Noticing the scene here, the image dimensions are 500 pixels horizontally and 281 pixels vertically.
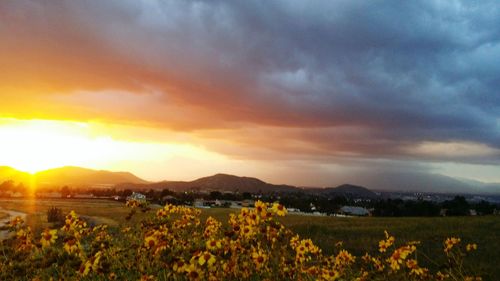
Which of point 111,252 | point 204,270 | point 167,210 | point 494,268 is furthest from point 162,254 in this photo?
point 494,268

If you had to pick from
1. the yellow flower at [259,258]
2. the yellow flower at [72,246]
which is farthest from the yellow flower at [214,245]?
the yellow flower at [72,246]

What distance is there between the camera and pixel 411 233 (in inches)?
794

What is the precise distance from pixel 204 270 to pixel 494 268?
1055 cm

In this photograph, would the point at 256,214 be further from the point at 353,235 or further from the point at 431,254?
the point at 353,235

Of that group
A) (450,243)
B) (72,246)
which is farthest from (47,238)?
(450,243)

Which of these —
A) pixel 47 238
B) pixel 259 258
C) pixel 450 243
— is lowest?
pixel 259 258

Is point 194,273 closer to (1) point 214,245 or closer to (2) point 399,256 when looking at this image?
(1) point 214,245

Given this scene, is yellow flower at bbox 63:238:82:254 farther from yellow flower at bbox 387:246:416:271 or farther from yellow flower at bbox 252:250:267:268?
yellow flower at bbox 387:246:416:271

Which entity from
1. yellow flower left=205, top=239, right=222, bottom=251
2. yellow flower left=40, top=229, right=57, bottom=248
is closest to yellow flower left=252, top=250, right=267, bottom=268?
yellow flower left=205, top=239, right=222, bottom=251

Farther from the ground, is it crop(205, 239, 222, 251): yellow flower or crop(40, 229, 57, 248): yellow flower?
crop(205, 239, 222, 251): yellow flower

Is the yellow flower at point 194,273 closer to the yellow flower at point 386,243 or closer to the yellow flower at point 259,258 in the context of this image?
the yellow flower at point 259,258

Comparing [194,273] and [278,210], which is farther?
[278,210]

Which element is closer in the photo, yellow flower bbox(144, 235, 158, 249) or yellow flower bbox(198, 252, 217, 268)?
yellow flower bbox(198, 252, 217, 268)

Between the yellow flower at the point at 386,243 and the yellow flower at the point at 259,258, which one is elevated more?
the yellow flower at the point at 386,243
